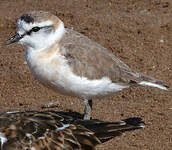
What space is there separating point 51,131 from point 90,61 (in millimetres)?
1667

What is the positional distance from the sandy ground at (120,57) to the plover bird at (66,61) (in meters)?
0.71

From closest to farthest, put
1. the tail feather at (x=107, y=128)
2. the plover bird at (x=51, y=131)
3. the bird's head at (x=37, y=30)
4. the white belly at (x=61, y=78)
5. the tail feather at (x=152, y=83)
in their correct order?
the plover bird at (x=51, y=131), the tail feather at (x=107, y=128), the white belly at (x=61, y=78), the bird's head at (x=37, y=30), the tail feather at (x=152, y=83)

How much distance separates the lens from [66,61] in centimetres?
654

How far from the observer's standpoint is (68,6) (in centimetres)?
1205

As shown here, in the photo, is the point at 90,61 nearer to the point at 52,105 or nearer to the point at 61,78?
the point at 61,78

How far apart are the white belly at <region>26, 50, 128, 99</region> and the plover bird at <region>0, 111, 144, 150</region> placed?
0.90 metres

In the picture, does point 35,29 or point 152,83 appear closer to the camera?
point 35,29

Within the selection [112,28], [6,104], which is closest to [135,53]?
[112,28]

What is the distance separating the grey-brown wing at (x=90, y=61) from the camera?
21.8ft

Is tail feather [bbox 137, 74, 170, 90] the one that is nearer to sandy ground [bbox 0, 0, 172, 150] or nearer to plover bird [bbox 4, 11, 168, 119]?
plover bird [bbox 4, 11, 168, 119]

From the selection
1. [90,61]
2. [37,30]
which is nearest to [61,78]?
[90,61]

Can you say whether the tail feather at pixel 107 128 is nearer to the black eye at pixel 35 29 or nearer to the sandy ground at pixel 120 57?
the sandy ground at pixel 120 57

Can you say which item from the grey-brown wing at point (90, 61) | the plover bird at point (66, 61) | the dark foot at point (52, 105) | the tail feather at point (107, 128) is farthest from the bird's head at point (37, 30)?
the tail feather at point (107, 128)

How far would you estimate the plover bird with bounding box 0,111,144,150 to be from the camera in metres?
5.21
